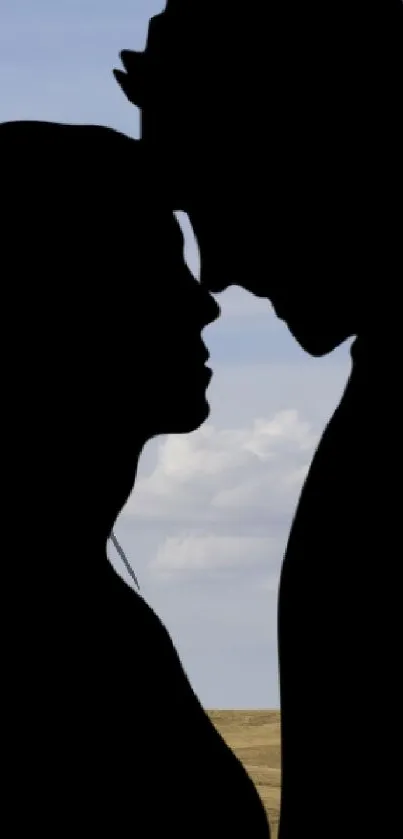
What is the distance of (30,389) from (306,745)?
72 centimetres

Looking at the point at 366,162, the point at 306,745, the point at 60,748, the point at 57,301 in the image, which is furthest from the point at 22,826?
the point at 366,162

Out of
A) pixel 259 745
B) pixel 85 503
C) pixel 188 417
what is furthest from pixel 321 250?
pixel 259 745

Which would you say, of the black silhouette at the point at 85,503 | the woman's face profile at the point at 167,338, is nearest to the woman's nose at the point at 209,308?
the woman's face profile at the point at 167,338

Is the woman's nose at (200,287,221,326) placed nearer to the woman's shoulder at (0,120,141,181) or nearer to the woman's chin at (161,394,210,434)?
the woman's chin at (161,394,210,434)

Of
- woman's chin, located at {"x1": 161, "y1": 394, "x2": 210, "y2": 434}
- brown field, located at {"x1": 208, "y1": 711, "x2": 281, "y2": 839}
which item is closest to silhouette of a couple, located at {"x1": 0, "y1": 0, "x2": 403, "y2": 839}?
woman's chin, located at {"x1": 161, "y1": 394, "x2": 210, "y2": 434}

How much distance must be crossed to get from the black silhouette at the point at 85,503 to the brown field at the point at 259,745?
399 centimetres

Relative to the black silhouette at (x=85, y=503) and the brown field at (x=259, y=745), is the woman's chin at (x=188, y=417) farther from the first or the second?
the brown field at (x=259, y=745)

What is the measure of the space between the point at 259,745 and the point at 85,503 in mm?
5719

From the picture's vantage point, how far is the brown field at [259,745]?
6492 millimetres

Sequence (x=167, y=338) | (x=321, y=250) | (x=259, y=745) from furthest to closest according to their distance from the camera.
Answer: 1. (x=259, y=745)
2. (x=167, y=338)
3. (x=321, y=250)

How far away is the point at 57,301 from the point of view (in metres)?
2.35

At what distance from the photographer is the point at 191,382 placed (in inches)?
98.3

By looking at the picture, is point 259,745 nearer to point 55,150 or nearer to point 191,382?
point 191,382

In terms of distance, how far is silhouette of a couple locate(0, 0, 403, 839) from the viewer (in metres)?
2.19
